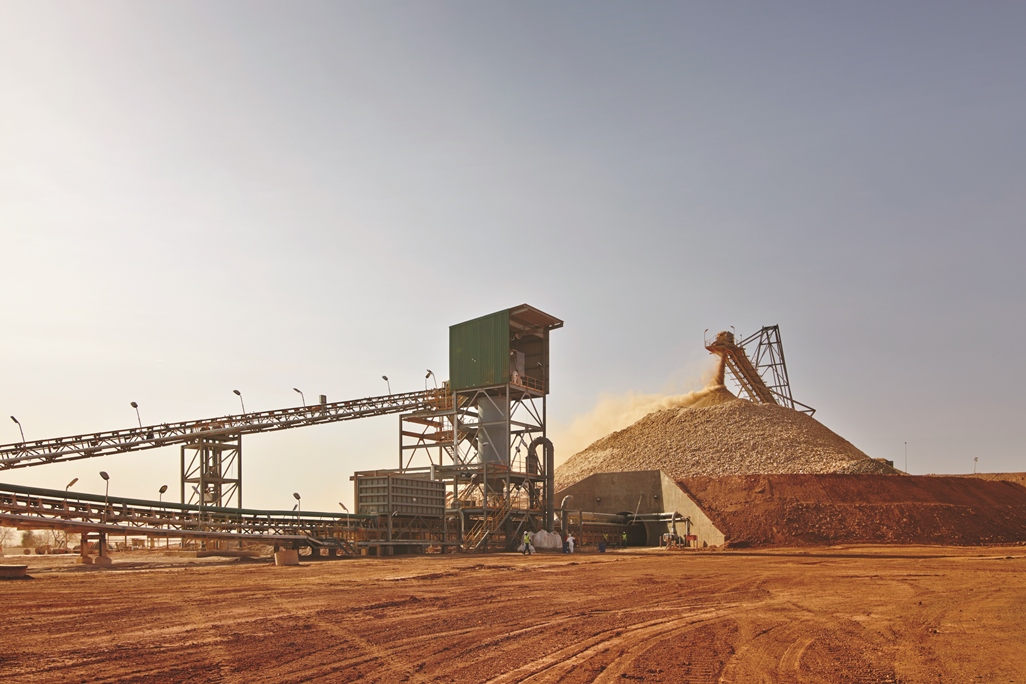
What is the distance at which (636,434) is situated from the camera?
65.8m

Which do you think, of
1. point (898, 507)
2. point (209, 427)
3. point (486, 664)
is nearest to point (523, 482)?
point (209, 427)

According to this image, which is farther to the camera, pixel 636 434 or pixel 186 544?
pixel 636 434

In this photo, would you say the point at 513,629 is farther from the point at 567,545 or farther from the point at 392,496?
the point at 567,545

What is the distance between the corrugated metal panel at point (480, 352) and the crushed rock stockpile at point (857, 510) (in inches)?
558

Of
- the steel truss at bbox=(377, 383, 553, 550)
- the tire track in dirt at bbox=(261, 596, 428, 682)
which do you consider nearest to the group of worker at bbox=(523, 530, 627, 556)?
the steel truss at bbox=(377, 383, 553, 550)

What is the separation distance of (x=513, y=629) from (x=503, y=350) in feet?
106

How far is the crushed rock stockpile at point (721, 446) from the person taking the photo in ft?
178

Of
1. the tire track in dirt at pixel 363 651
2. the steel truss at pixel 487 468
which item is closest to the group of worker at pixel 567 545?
the steel truss at pixel 487 468

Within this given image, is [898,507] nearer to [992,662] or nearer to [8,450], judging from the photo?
[992,662]

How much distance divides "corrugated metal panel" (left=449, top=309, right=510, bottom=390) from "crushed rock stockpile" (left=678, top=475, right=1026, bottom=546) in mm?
14182

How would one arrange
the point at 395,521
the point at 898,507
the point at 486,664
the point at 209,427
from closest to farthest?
the point at 486,664, the point at 395,521, the point at 209,427, the point at 898,507

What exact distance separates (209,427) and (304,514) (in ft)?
29.5

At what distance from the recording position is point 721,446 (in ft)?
190

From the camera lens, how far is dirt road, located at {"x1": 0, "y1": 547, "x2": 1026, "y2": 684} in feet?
26.6
